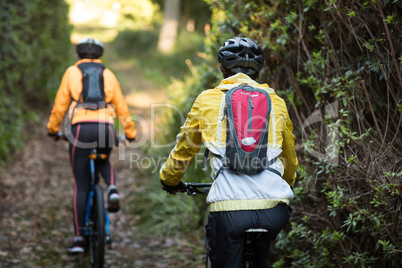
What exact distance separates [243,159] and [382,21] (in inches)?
67.3

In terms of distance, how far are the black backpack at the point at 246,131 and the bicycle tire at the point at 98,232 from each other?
2348mm

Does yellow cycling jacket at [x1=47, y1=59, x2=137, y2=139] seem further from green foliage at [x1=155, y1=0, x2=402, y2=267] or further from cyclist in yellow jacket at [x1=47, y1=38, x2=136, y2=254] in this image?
green foliage at [x1=155, y1=0, x2=402, y2=267]

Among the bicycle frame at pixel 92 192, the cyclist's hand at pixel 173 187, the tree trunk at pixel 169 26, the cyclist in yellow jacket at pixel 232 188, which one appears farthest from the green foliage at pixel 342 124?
the tree trunk at pixel 169 26

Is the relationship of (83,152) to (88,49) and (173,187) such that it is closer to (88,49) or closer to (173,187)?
(88,49)

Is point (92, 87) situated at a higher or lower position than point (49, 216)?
higher

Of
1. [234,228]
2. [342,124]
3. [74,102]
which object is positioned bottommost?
[234,228]

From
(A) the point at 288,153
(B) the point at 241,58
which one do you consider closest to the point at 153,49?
(B) the point at 241,58

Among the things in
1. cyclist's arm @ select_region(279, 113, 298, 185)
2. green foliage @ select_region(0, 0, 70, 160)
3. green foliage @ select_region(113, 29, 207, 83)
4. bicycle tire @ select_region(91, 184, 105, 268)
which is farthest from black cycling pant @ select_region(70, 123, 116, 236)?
green foliage @ select_region(113, 29, 207, 83)

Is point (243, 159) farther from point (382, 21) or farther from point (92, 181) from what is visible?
point (92, 181)

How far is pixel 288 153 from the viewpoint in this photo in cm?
277

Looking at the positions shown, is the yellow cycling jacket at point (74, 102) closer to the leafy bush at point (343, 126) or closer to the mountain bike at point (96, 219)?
the mountain bike at point (96, 219)

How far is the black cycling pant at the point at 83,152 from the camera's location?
4625mm

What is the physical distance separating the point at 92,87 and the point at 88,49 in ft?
1.75

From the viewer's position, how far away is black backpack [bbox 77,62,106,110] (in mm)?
4590
